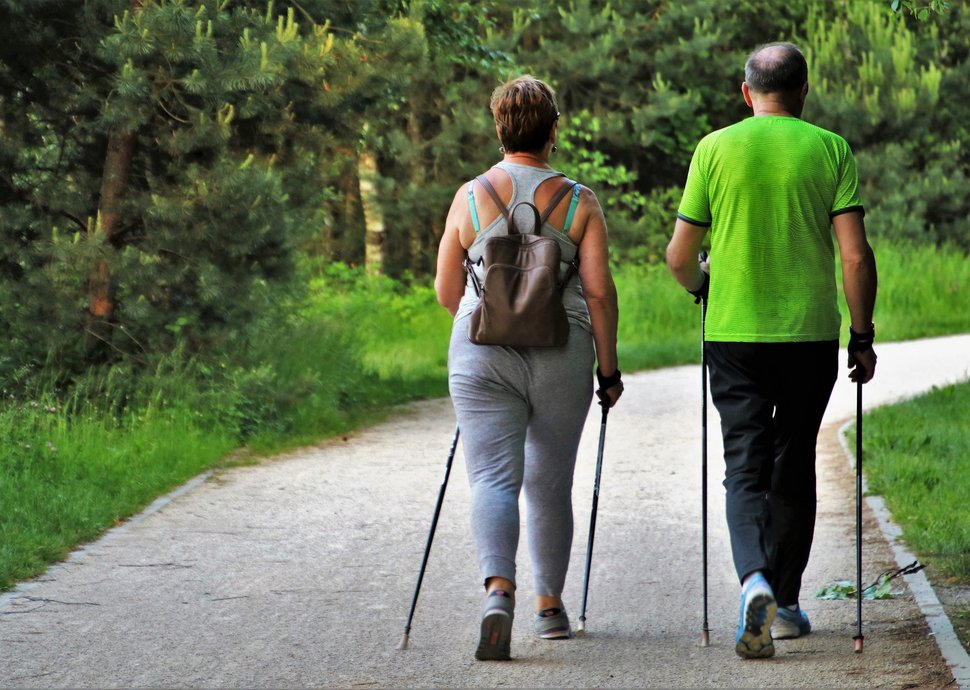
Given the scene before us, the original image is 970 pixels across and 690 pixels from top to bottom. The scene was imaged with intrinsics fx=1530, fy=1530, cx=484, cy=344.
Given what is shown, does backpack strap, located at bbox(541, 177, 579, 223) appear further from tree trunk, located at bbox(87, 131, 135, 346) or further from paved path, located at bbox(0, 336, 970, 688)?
tree trunk, located at bbox(87, 131, 135, 346)

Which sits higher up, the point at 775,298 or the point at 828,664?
the point at 775,298

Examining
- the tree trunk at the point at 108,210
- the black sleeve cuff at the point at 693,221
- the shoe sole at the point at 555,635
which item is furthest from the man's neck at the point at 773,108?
the tree trunk at the point at 108,210

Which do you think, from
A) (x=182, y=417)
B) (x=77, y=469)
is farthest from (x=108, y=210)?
(x=77, y=469)

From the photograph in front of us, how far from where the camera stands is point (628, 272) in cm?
2797

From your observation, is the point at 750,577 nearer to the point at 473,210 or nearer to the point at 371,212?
the point at 473,210


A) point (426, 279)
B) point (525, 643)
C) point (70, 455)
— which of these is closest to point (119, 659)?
point (525, 643)

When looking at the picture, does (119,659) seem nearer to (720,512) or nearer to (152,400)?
(720,512)

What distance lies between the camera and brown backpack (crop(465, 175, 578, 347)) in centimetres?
521

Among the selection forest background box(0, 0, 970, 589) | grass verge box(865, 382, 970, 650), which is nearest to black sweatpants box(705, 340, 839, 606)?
grass verge box(865, 382, 970, 650)

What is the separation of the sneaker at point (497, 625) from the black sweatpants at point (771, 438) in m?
0.82

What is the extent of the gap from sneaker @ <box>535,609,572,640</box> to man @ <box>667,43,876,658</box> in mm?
631

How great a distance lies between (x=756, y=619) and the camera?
16.7ft

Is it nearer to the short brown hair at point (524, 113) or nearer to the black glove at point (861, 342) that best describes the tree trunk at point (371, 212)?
the short brown hair at point (524, 113)

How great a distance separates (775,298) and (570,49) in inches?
1033
